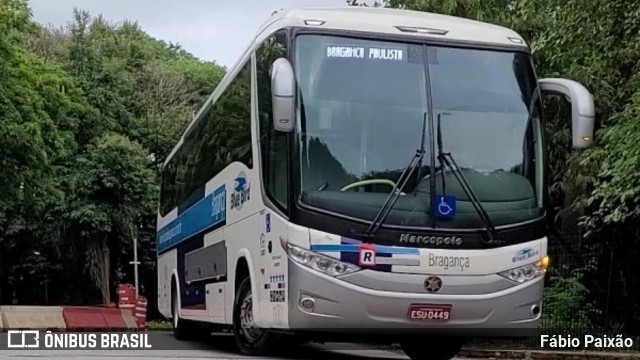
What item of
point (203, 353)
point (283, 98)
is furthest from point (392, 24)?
point (203, 353)

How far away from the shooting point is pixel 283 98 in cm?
860

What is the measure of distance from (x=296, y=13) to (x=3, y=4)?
65.0 feet

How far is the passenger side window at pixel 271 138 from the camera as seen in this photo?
915 centimetres

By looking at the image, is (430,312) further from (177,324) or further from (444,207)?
(177,324)

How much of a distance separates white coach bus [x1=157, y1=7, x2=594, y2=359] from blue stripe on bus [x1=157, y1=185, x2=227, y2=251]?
230 centimetres

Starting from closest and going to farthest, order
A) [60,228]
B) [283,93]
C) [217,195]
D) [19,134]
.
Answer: [283,93], [217,195], [19,134], [60,228]

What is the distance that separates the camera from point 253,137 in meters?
10.3

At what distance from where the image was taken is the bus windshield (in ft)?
29.0

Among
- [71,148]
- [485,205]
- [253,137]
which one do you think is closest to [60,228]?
[71,148]

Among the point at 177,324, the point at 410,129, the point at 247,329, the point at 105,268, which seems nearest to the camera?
the point at 410,129

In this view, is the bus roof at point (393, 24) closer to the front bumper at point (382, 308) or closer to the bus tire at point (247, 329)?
the front bumper at point (382, 308)

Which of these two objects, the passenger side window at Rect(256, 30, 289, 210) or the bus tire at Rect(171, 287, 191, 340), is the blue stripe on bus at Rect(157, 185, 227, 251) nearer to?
the bus tire at Rect(171, 287, 191, 340)

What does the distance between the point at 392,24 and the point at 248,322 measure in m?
4.08

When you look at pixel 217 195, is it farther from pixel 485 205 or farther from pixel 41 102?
pixel 41 102
